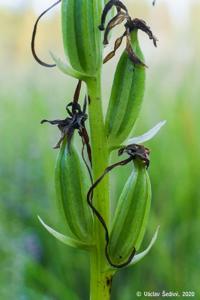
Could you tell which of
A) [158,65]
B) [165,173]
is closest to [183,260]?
[165,173]

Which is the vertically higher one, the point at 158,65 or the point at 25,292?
the point at 158,65

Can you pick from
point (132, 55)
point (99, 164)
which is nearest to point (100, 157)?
point (99, 164)

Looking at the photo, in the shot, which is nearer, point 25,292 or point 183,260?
point 25,292

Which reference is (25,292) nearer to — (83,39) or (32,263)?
(32,263)

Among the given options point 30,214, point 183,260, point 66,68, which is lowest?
point 183,260

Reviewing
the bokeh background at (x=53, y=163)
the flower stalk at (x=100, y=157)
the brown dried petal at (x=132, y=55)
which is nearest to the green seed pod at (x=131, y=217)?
the flower stalk at (x=100, y=157)

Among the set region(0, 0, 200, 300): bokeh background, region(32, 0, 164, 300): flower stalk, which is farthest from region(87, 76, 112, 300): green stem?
region(0, 0, 200, 300): bokeh background

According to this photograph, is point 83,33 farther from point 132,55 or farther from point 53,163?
point 53,163
